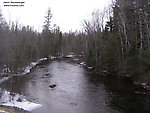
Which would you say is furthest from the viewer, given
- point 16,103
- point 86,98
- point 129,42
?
point 129,42

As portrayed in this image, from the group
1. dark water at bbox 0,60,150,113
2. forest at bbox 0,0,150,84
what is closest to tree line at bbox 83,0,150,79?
forest at bbox 0,0,150,84

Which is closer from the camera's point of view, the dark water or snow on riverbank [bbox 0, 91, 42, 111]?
snow on riverbank [bbox 0, 91, 42, 111]

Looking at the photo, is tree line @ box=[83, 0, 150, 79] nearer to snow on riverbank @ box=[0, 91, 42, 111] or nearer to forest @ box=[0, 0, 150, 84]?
forest @ box=[0, 0, 150, 84]

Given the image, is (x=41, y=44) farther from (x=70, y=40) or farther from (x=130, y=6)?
(x=130, y=6)

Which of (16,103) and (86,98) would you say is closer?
(16,103)

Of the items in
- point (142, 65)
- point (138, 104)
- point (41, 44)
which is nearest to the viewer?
point (138, 104)

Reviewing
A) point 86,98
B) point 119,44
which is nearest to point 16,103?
point 86,98

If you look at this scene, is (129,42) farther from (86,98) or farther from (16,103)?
(16,103)

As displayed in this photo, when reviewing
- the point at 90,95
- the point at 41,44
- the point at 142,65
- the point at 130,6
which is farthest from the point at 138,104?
the point at 41,44

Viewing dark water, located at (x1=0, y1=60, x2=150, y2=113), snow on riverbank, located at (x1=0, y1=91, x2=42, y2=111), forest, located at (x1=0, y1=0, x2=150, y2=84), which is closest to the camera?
snow on riverbank, located at (x1=0, y1=91, x2=42, y2=111)

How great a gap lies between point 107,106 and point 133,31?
49.9 feet

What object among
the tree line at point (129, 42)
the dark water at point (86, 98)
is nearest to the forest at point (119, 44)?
the tree line at point (129, 42)

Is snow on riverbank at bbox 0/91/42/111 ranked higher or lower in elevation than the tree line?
lower

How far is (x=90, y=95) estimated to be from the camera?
→ 14.6 meters
